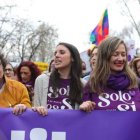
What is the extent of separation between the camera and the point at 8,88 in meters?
4.39

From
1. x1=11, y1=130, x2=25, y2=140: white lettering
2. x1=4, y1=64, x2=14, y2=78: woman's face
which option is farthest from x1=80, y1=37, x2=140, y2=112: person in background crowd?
x1=4, y1=64, x2=14, y2=78: woman's face

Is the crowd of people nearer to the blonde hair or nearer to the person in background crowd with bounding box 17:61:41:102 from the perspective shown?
the blonde hair

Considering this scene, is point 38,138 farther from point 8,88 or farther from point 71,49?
point 71,49

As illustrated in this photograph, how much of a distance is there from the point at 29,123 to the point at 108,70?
0.85 metres

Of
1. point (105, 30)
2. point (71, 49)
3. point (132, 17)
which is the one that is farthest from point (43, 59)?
point (71, 49)

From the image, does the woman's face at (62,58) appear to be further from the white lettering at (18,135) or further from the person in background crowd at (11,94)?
the white lettering at (18,135)

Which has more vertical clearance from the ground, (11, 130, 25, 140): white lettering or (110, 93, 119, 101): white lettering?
(110, 93, 119, 101): white lettering

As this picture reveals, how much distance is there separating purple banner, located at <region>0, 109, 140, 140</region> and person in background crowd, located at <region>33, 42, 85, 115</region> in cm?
24

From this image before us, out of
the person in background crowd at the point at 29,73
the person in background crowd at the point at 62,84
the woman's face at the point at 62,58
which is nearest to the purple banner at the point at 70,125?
the person in background crowd at the point at 62,84

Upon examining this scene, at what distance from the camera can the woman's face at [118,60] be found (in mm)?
4152

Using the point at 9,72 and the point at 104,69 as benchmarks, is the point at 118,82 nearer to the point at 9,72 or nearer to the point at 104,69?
the point at 104,69

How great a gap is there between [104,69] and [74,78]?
20.2 inches

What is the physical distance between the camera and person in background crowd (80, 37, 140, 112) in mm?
4035

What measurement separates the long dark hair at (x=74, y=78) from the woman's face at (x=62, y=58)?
0.15 feet
